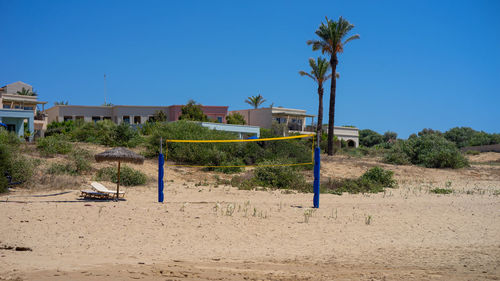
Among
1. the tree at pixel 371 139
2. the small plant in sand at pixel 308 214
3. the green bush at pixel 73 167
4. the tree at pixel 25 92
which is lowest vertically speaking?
the small plant in sand at pixel 308 214

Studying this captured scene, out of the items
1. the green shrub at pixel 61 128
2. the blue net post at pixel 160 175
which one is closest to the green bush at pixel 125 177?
the blue net post at pixel 160 175

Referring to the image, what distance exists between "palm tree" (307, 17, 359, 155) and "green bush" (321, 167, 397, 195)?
1241 centimetres

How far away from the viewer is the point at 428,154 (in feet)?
84.5

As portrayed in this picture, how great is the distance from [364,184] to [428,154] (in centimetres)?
1149

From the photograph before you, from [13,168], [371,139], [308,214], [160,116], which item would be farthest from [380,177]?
[371,139]

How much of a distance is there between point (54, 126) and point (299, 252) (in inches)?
1478

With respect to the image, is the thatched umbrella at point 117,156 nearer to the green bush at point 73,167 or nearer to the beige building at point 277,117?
the green bush at point 73,167

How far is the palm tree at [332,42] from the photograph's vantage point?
30.6 m

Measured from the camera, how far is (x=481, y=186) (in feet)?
61.3

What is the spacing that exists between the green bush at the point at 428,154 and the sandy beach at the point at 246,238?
12.0 m

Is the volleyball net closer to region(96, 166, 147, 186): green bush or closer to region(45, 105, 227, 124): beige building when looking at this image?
region(96, 166, 147, 186): green bush

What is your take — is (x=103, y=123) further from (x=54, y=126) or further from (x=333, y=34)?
(x=333, y=34)

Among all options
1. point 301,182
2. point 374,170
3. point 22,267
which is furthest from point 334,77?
point 22,267

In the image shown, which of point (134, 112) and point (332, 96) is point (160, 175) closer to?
point (332, 96)
